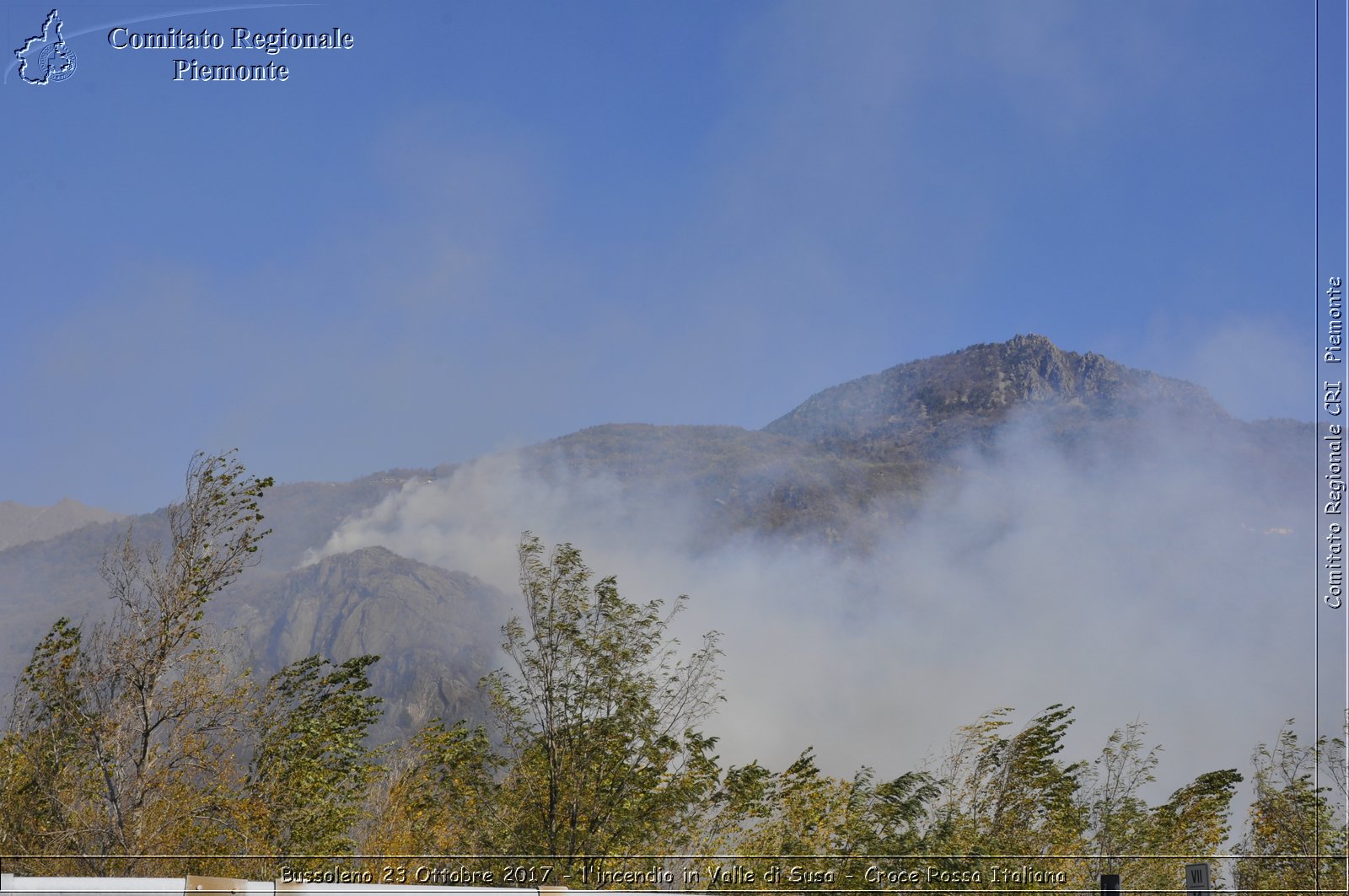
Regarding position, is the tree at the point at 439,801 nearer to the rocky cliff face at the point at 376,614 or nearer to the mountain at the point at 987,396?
the rocky cliff face at the point at 376,614

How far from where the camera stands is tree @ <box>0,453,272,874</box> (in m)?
15.6

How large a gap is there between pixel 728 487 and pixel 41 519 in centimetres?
8112

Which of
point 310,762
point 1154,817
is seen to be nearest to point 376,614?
point 310,762

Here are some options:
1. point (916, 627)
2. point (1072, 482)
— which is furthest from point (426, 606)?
point (1072, 482)

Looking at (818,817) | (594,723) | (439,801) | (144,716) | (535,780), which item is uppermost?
(594,723)

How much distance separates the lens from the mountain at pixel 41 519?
121500mm

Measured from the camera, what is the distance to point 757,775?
18.7m

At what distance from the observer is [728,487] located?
99.4 meters

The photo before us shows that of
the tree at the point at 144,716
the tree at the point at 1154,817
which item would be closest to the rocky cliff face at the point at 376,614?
the tree at the point at 1154,817

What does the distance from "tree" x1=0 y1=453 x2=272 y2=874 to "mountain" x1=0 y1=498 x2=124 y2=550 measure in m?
106

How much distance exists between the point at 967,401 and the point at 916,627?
Result: 28.2 meters

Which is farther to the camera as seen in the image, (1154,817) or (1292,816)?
(1154,817)

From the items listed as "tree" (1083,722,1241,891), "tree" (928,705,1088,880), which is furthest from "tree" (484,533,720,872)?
"tree" (1083,722,1241,891)

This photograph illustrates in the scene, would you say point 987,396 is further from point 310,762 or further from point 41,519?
point 41,519
